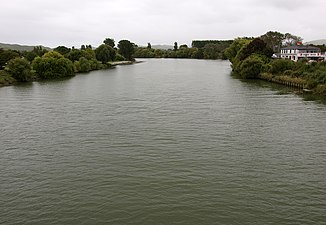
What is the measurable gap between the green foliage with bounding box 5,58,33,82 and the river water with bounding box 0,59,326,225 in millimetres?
31801

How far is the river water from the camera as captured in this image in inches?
608

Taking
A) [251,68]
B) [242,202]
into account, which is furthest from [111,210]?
[251,68]

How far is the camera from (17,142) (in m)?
25.9

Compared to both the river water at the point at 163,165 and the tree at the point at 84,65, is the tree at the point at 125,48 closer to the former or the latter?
the tree at the point at 84,65

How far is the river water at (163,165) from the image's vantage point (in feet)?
50.7

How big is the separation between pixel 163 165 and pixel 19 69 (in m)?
57.2

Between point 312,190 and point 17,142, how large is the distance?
859 inches

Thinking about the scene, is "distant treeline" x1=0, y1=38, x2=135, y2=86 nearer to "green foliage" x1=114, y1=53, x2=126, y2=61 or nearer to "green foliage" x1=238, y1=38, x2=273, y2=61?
"green foliage" x1=114, y1=53, x2=126, y2=61

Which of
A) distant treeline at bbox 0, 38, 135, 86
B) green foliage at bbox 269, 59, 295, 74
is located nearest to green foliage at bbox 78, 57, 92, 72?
distant treeline at bbox 0, 38, 135, 86

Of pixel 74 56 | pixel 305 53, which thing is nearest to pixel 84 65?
pixel 74 56

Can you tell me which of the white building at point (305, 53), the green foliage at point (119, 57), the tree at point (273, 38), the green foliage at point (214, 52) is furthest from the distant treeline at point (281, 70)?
the green foliage at point (214, 52)

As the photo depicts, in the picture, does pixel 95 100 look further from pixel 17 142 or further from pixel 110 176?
pixel 110 176

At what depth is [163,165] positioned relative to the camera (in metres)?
20.8

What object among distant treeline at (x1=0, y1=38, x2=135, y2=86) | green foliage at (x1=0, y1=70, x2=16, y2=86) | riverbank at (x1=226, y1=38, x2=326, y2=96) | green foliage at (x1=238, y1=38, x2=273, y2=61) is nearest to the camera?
riverbank at (x1=226, y1=38, x2=326, y2=96)
